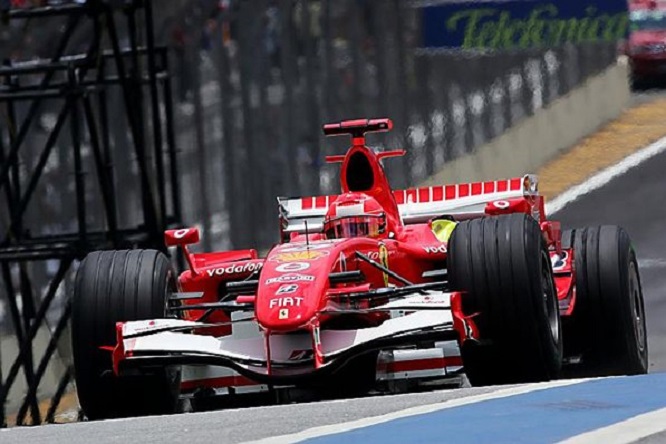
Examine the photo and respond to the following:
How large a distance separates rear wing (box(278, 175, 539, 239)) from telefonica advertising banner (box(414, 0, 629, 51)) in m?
14.4

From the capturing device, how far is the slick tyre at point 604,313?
39.8 feet

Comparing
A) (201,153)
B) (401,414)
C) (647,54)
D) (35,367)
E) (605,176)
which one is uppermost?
(401,414)

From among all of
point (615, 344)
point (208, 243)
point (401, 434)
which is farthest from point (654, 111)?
point (401, 434)

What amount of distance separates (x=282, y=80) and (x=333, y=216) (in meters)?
10.3

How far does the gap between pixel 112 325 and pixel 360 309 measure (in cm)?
134

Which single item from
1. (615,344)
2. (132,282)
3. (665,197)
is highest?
(132,282)

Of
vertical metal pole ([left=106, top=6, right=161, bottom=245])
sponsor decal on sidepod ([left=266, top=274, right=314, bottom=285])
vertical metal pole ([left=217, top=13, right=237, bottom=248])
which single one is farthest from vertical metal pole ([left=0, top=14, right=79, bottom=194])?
sponsor decal on sidepod ([left=266, top=274, right=314, bottom=285])

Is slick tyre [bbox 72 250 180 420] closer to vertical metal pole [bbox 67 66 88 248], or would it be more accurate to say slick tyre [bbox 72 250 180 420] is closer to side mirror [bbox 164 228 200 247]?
side mirror [bbox 164 228 200 247]

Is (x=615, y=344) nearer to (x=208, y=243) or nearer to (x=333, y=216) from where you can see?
(x=333, y=216)

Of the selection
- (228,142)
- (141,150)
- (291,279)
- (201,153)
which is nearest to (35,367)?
(201,153)

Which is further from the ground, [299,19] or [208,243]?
[299,19]

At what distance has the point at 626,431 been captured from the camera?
21.4 ft

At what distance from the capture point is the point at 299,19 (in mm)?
22625

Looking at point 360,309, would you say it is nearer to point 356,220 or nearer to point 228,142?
point 356,220
